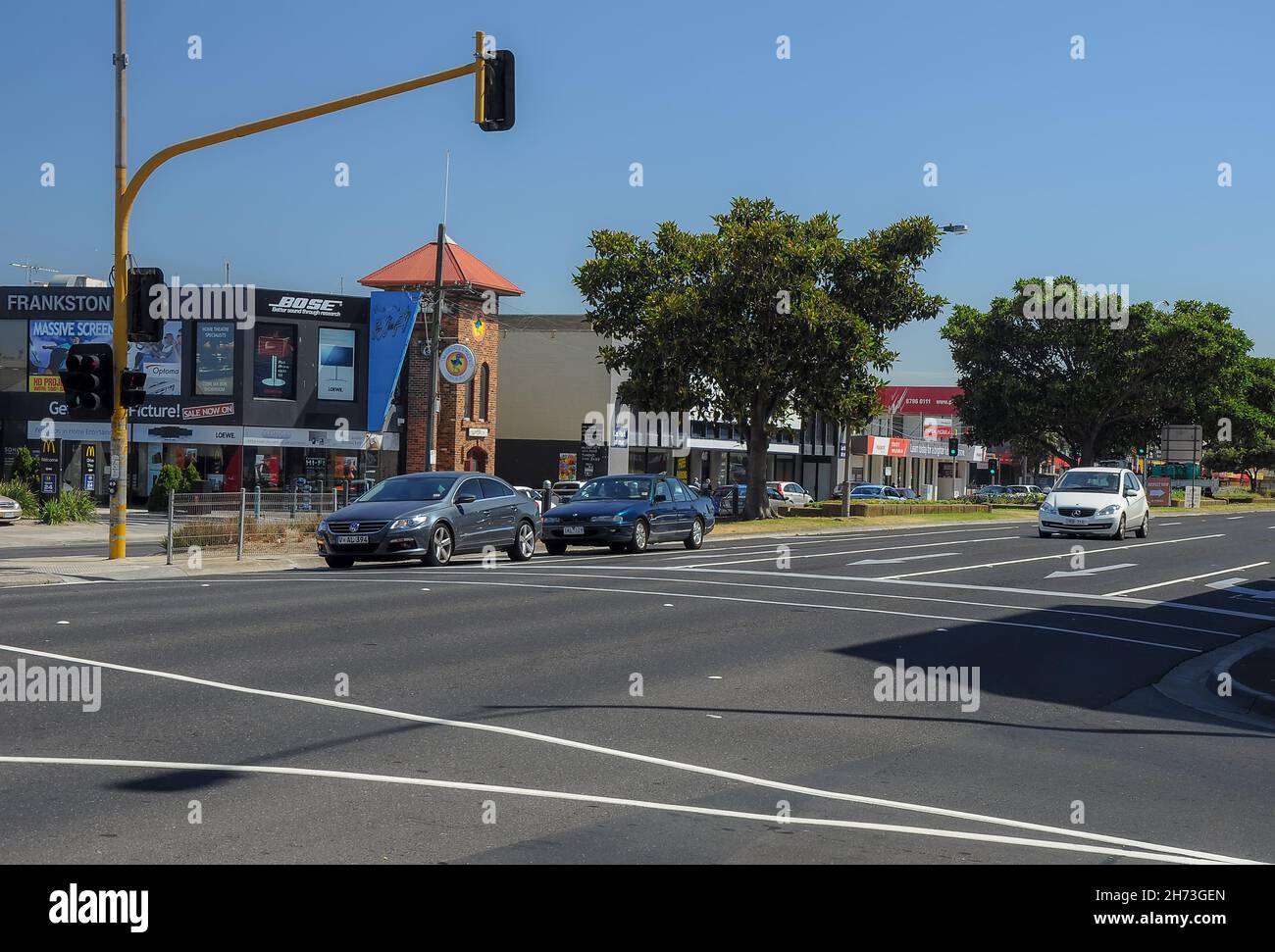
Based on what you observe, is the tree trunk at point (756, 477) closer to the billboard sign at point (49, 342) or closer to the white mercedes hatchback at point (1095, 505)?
the white mercedes hatchback at point (1095, 505)

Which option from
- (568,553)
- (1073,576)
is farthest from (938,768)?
(568,553)

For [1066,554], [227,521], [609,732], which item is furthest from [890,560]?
[609,732]

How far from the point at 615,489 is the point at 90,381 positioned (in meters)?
A: 10.9

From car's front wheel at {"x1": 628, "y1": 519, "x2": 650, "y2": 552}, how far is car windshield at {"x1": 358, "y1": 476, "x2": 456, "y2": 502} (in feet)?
15.7

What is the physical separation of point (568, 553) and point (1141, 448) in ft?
185

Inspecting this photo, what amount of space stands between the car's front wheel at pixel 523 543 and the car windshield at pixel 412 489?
2.04 metres

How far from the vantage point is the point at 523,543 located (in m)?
25.3

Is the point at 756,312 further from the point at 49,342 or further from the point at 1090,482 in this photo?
the point at 49,342

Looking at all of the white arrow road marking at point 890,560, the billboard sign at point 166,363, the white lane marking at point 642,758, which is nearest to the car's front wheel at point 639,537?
the white arrow road marking at point 890,560

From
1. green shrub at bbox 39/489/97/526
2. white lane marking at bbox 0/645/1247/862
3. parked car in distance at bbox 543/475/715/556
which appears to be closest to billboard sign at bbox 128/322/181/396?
green shrub at bbox 39/489/97/526

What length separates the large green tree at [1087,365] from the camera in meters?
64.1

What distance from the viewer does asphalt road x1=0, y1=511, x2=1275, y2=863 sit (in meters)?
6.41
